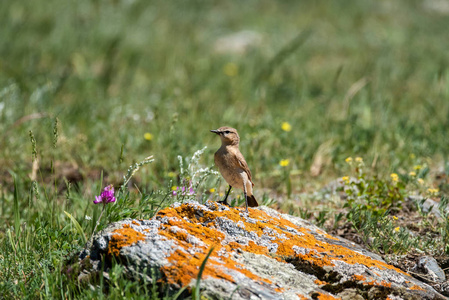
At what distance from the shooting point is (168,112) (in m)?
7.17

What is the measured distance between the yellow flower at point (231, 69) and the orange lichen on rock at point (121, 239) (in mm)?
7040

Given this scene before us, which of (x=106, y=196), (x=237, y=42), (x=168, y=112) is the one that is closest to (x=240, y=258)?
(x=106, y=196)

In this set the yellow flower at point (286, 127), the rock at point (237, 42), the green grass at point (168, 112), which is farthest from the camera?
the rock at point (237, 42)

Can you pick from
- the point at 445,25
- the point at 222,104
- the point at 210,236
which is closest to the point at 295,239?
the point at 210,236

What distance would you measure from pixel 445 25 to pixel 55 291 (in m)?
15.5

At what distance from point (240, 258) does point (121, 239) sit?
751 mm

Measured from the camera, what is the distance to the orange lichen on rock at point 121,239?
9.07 feet

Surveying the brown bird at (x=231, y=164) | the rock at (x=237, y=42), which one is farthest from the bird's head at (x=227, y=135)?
the rock at (x=237, y=42)

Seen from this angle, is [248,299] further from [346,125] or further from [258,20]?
[258,20]

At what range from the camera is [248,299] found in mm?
2594

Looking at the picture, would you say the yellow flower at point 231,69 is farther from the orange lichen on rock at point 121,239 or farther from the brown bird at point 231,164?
the orange lichen on rock at point 121,239

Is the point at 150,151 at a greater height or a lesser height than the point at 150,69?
lesser

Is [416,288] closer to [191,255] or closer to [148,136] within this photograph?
[191,255]

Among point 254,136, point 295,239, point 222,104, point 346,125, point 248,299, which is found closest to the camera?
point 248,299
